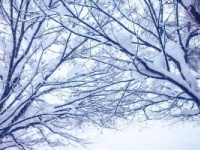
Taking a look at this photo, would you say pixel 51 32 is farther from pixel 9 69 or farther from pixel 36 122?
pixel 36 122

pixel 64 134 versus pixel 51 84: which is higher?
pixel 51 84

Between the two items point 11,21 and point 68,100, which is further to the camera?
point 68,100

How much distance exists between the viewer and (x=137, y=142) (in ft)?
51.4

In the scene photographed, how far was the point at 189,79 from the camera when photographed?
14.4 feet

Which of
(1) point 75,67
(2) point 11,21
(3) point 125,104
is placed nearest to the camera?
(2) point 11,21

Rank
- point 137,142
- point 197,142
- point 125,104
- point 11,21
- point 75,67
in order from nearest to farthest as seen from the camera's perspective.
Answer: point 11,21 < point 125,104 < point 75,67 < point 197,142 < point 137,142

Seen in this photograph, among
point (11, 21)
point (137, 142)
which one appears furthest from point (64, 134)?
point (137, 142)

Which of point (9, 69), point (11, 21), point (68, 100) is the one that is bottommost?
point (68, 100)

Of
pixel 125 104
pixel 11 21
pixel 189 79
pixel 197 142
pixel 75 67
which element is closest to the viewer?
pixel 189 79

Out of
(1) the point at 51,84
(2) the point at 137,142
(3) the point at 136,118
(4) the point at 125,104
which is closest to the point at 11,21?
(1) the point at 51,84

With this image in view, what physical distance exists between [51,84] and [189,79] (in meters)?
2.58

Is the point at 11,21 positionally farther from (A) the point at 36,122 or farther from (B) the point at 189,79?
(B) the point at 189,79

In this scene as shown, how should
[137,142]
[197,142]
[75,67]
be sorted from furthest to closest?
[137,142], [197,142], [75,67]

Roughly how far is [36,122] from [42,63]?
3.88ft
